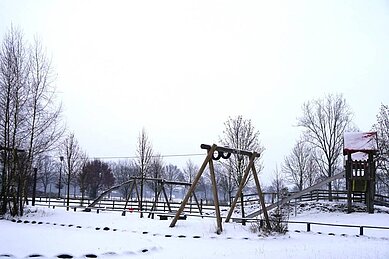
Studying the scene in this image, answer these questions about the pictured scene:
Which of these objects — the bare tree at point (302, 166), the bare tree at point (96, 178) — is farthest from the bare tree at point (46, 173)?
the bare tree at point (302, 166)

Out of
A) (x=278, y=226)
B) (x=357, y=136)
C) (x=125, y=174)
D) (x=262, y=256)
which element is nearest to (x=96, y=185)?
(x=125, y=174)

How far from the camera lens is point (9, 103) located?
1922cm

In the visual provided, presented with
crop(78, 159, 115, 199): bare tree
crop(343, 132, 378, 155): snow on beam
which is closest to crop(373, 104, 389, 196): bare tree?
crop(343, 132, 378, 155): snow on beam

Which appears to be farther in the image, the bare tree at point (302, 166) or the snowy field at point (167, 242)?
the bare tree at point (302, 166)

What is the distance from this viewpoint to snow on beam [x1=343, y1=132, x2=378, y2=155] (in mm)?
23516

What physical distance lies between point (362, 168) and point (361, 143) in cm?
168

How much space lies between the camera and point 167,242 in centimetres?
1240

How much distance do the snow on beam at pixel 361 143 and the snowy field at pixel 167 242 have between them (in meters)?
7.91

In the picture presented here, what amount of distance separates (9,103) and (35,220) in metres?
6.40

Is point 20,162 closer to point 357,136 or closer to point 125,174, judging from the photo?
point 357,136

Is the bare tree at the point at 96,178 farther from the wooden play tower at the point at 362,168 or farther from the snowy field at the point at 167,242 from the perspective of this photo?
the wooden play tower at the point at 362,168

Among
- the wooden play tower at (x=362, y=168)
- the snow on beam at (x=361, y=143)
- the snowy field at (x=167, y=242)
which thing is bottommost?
the snowy field at (x=167, y=242)

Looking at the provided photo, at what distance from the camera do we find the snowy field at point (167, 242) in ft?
31.5

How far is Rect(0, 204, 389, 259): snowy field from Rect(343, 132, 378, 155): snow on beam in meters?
7.91
